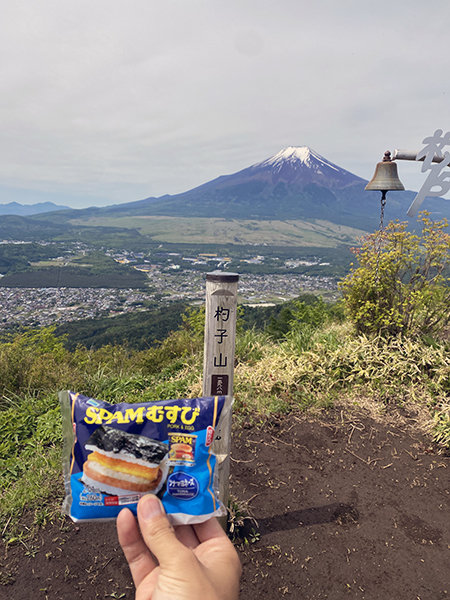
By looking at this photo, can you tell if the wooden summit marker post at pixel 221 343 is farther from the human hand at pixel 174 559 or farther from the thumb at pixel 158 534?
the thumb at pixel 158 534

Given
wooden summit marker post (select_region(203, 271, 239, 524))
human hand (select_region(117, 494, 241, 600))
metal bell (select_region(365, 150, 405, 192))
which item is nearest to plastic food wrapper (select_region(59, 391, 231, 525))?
human hand (select_region(117, 494, 241, 600))

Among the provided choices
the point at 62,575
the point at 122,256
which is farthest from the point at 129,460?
the point at 122,256

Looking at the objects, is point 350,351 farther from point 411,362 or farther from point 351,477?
point 351,477

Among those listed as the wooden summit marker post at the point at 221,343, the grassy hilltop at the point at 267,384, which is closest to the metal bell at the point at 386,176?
the grassy hilltop at the point at 267,384

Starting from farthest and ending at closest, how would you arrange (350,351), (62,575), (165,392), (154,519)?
1. (350,351)
2. (165,392)
3. (62,575)
4. (154,519)

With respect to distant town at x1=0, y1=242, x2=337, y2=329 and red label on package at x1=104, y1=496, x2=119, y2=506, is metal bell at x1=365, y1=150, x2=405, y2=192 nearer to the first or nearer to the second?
red label on package at x1=104, y1=496, x2=119, y2=506

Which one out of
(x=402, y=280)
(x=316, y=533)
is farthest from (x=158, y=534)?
(x=402, y=280)

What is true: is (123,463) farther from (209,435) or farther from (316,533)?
(316,533)
